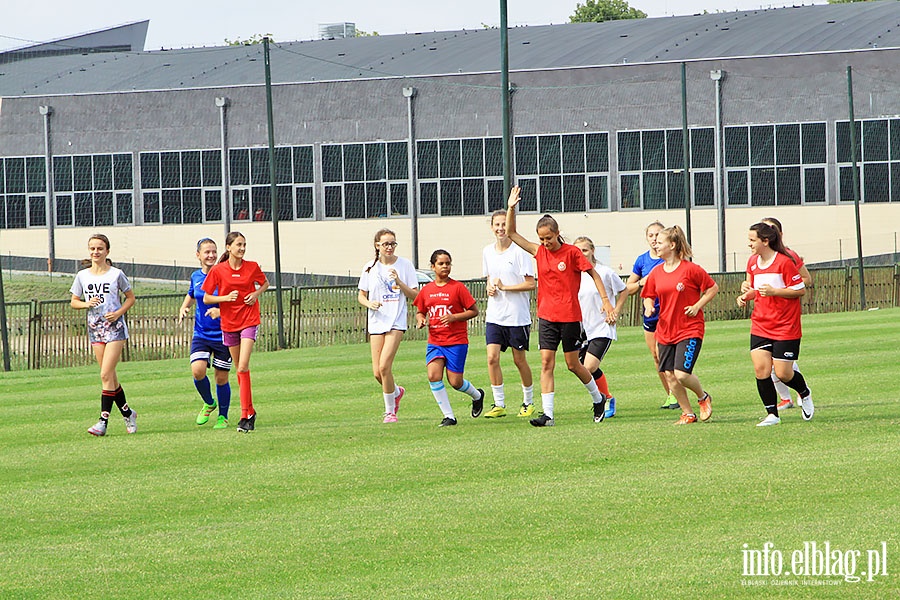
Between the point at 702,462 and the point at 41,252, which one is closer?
the point at 702,462

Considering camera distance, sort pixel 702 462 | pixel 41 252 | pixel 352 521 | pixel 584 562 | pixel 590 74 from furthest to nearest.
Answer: pixel 41 252, pixel 590 74, pixel 702 462, pixel 352 521, pixel 584 562

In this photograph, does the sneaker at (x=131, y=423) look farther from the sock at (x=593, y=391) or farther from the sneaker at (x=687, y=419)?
the sneaker at (x=687, y=419)

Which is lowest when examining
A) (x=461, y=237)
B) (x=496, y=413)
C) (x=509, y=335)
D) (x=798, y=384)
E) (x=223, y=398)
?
(x=496, y=413)

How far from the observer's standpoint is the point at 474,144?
5184cm

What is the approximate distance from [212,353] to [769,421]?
19.1 feet

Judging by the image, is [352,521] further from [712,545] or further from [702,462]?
[702,462]

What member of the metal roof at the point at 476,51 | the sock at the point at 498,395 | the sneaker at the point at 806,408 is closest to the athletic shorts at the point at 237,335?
the sock at the point at 498,395

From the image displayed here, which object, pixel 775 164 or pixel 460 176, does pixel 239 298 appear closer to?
pixel 775 164

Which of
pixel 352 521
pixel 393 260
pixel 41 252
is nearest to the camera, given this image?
pixel 352 521

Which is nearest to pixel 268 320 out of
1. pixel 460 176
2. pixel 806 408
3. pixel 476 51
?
pixel 806 408

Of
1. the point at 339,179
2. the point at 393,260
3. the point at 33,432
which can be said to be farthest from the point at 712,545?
the point at 339,179

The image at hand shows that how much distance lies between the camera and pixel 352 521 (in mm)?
8094

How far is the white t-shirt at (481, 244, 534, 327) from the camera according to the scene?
43.2ft

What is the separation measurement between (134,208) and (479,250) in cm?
1518
